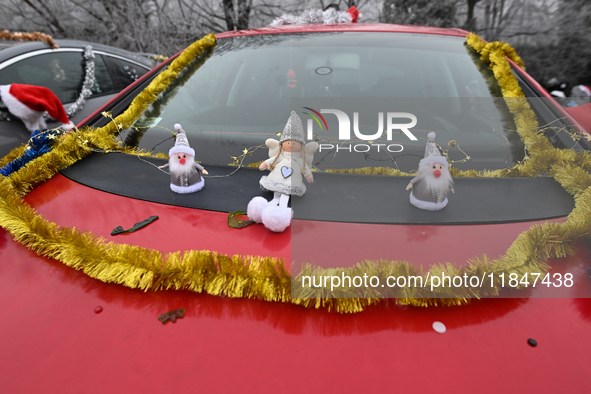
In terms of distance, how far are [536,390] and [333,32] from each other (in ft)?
6.11

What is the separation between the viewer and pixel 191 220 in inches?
38.2

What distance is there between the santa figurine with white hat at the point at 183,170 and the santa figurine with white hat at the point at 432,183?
2.28ft

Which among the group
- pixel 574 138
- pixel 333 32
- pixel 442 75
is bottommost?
pixel 574 138

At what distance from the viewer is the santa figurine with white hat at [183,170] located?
1074 millimetres

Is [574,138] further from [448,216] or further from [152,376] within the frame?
[152,376]

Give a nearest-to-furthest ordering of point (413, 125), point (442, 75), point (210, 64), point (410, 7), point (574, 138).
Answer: point (574, 138), point (413, 125), point (442, 75), point (210, 64), point (410, 7)

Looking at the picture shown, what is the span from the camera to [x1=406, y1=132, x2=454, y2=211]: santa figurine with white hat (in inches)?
37.4

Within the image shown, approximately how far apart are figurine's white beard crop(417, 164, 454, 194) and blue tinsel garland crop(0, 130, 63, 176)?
1.43m

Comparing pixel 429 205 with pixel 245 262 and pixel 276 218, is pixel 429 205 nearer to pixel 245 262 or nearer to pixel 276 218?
pixel 276 218

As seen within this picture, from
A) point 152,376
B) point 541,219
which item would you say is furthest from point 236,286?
point 541,219

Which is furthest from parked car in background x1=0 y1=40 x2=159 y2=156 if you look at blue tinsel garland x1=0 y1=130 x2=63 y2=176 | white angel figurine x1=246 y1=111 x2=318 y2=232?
white angel figurine x1=246 y1=111 x2=318 y2=232

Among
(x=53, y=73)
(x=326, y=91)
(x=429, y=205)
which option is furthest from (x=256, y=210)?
(x=53, y=73)

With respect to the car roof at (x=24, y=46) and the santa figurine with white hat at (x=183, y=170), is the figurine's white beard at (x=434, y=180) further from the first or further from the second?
the car roof at (x=24, y=46)

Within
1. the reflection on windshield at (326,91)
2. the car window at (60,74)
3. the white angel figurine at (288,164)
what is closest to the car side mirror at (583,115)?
the reflection on windshield at (326,91)
